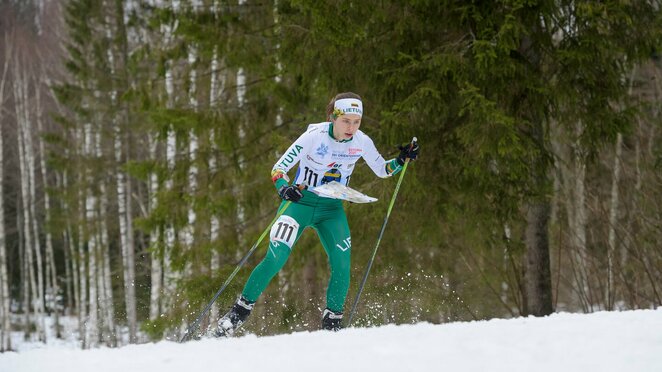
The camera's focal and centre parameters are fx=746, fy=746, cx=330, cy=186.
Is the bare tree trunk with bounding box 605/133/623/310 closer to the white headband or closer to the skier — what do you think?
the skier

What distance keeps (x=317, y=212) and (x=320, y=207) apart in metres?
0.05

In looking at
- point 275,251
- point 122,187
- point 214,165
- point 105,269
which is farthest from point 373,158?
point 105,269

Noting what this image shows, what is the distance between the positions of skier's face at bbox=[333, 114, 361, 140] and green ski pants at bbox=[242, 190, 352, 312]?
1.67ft

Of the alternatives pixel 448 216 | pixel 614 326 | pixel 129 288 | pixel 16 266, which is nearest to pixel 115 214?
pixel 129 288

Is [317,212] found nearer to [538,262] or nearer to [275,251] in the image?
[275,251]

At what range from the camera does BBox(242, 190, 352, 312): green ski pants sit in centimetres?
563

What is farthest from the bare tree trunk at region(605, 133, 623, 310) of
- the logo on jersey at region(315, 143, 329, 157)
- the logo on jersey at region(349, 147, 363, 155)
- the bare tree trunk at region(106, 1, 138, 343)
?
the bare tree trunk at region(106, 1, 138, 343)

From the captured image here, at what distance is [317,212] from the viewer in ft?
18.9

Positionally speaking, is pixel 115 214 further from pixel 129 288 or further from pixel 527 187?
pixel 527 187

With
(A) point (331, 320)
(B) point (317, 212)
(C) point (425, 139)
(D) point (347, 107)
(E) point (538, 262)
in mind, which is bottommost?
(E) point (538, 262)

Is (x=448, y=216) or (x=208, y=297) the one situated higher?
(x=448, y=216)

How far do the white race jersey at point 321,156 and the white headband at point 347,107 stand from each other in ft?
0.52

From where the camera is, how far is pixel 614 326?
170 inches

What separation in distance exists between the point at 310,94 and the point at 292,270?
2687mm
